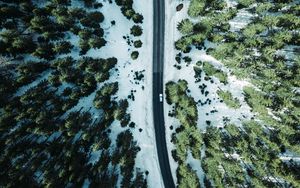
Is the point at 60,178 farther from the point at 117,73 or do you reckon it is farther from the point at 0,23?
the point at 0,23

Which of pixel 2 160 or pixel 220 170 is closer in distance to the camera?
pixel 2 160

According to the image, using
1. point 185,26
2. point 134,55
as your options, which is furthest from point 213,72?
point 134,55

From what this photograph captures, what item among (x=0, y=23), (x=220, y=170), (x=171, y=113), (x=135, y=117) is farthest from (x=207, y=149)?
(x=0, y=23)

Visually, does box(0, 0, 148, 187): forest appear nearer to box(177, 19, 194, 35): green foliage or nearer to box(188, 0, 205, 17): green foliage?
box(177, 19, 194, 35): green foliage

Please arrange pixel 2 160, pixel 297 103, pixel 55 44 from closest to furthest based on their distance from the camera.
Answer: pixel 2 160 < pixel 55 44 < pixel 297 103

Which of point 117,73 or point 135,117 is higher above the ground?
point 117,73

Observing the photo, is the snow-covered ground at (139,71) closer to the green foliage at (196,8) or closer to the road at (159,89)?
the road at (159,89)

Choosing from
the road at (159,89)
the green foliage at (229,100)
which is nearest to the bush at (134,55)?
the road at (159,89)

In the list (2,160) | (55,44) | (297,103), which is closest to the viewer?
(2,160)

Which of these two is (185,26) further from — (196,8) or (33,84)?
(33,84)
